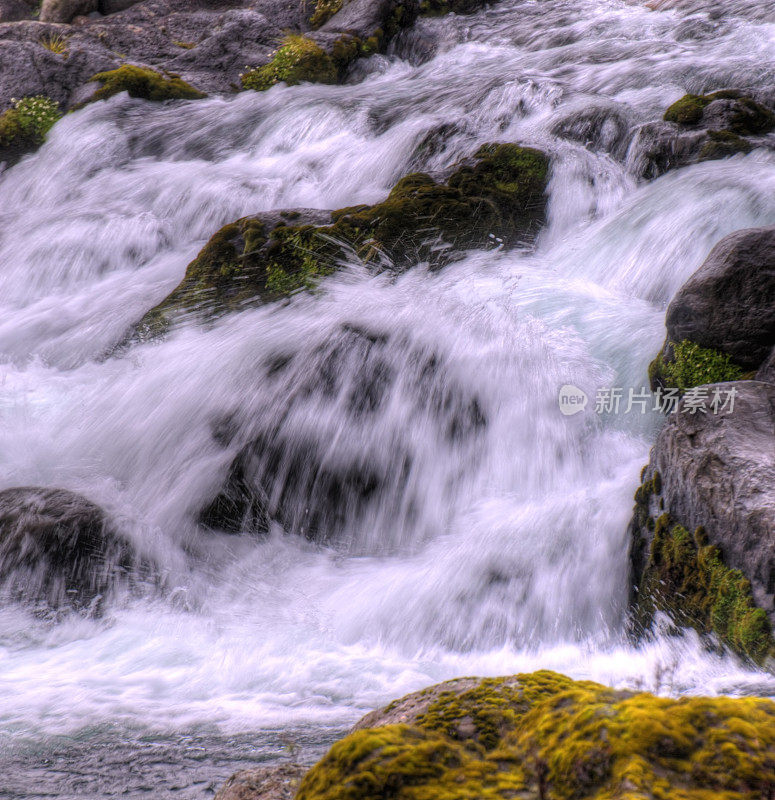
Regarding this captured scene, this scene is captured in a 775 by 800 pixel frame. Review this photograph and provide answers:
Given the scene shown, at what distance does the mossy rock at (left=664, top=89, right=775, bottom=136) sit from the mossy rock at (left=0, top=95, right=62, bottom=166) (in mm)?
10713

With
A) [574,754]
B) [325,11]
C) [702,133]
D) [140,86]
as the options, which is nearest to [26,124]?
[140,86]

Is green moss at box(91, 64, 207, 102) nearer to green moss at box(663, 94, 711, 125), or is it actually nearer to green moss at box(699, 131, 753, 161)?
green moss at box(663, 94, 711, 125)

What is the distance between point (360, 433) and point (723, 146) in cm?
541

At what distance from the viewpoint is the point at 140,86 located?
13.3 meters

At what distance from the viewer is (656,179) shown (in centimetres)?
774

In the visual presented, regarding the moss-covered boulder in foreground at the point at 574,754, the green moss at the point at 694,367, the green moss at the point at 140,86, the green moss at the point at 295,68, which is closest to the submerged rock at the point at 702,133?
the green moss at the point at 694,367

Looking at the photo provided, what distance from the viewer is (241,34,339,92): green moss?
1381 centimetres

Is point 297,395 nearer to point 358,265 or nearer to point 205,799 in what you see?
point 358,265

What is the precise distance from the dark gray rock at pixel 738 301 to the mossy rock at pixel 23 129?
12.1 meters

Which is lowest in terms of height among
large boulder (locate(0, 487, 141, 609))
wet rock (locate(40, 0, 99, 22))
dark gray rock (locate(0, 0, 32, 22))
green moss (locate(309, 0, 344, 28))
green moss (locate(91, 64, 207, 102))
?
large boulder (locate(0, 487, 141, 609))

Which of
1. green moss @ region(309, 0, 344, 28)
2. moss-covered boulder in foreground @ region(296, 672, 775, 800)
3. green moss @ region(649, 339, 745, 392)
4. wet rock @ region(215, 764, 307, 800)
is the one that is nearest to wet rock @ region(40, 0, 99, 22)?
green moss @ region(309, 0, 344, 28)

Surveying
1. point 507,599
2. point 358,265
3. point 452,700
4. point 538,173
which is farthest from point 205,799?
point 538,173

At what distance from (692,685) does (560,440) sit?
226 cm

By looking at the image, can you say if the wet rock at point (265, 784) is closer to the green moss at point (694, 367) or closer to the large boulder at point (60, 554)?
the large boulder at point (60, 554)
